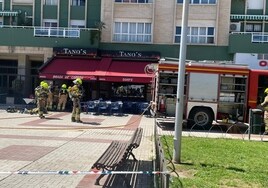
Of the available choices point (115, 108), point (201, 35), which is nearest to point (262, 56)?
point (201, 35)

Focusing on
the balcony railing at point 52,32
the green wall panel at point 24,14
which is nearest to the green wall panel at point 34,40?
the balcony railing at point 52,32

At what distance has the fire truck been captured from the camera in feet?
62.3

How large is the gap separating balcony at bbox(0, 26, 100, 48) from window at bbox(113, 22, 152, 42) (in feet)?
6.49

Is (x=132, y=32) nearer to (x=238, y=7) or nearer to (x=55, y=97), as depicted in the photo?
(x=55, y=97)

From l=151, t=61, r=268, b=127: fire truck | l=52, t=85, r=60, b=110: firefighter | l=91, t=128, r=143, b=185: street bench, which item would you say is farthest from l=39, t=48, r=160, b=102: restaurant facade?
l=91, t=128, r=143, b=185: street bench

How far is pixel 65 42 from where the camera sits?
33.1 meters

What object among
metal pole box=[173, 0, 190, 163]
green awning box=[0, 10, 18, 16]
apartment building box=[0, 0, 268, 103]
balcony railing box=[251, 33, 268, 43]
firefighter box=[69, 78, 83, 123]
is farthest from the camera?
green awning box=[0, 10, 18, 16]

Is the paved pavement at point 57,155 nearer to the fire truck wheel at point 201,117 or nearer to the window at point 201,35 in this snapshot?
the fire truck wheel at point 201,117

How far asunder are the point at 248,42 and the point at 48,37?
1520 centimetres

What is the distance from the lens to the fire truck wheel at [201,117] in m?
19.3

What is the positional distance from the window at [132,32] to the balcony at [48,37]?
77.8 inches

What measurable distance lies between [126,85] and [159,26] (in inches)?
207

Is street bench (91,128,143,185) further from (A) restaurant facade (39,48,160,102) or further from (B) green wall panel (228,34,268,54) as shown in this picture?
(B) green wall panel (228,34,268,54)

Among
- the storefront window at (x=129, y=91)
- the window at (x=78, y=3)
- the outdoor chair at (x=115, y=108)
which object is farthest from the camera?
the window at (x=78, y=3)
